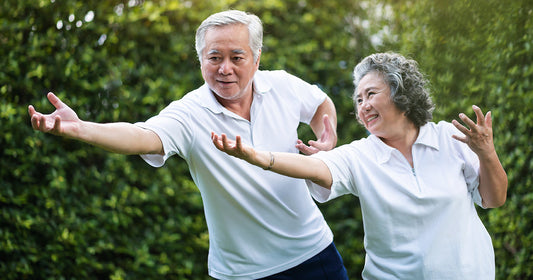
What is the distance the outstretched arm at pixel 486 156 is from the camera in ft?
7.03

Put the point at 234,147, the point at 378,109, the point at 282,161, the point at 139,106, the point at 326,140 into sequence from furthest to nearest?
the point at 139,106
the point at 326,140
the point at 378,109
the point at 282,161
the point at 234,147

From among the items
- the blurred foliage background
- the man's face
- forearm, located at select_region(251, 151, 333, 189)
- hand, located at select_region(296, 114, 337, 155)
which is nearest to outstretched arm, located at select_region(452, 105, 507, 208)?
forearm, located at select_region(251, 151, 333, 189)

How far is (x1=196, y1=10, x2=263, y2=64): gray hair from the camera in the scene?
7.91 feet

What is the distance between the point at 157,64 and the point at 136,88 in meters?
0.25

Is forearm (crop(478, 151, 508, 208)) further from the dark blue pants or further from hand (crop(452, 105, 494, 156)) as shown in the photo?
the dark blue pants

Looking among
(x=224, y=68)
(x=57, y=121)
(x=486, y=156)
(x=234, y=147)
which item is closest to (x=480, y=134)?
(x=486, y=156)

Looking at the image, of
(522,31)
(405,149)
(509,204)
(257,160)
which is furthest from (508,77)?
(257,160)

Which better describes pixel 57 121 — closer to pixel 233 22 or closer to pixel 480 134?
pixel 233 22

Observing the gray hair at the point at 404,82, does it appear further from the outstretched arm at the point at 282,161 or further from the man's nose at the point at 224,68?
the man's nose at the point at 224,68

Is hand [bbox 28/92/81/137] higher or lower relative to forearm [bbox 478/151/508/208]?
higher

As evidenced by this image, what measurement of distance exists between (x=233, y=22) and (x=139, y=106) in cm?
180

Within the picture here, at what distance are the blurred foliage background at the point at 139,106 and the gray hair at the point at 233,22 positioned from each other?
1525mm

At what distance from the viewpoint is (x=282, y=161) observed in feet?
7.00

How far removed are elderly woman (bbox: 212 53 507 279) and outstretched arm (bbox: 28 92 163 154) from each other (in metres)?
0.49
